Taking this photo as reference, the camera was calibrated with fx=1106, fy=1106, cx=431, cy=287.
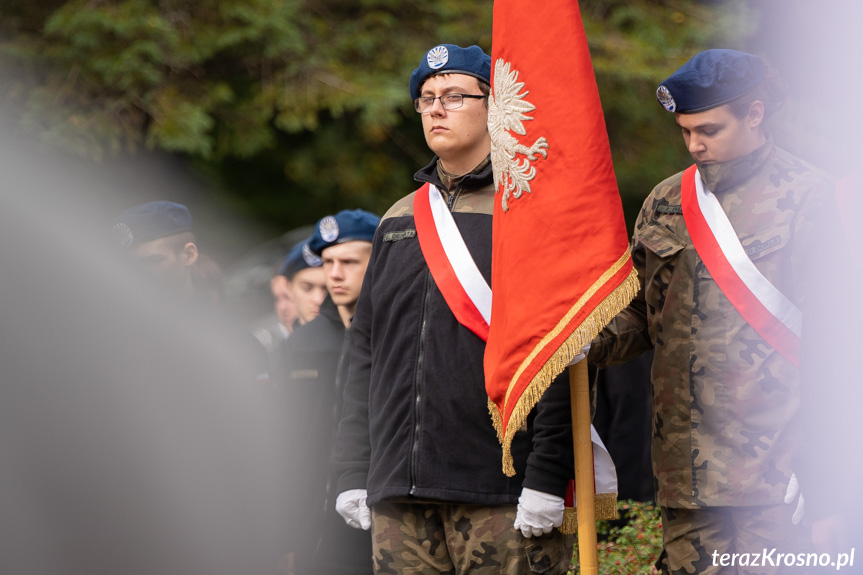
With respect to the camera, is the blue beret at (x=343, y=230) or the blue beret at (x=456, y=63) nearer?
the blue beret at (x=456, y=63)

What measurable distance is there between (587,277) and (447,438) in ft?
2.22

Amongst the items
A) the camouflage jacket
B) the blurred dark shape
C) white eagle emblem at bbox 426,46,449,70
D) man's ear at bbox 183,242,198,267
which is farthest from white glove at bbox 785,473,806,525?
man's ear at bbox 183,242,198,267

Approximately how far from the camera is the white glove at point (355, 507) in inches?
141

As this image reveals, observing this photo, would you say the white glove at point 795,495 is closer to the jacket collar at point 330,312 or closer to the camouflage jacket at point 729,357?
the camouflage jacket at point 729,357

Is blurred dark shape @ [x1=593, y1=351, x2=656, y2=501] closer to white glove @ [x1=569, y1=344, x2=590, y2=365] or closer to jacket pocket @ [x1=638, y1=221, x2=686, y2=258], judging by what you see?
jacket pocket @ [x1=638, y1=221, x2=686, y2=258]

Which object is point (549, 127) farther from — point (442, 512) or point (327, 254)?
point (327, 254)

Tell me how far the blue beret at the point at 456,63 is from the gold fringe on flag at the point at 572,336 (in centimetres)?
85

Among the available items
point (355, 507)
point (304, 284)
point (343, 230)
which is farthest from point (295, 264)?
point (355, 507)

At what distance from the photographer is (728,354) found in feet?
10.4

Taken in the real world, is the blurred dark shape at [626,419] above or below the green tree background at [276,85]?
below

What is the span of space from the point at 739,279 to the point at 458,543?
1.13m

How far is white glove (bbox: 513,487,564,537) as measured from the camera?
124 inches

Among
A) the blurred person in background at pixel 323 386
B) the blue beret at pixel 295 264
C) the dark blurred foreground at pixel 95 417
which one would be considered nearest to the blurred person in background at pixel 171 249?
the blurred person in background at pixel 323 386

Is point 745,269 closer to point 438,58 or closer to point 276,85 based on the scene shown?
point 438,58
